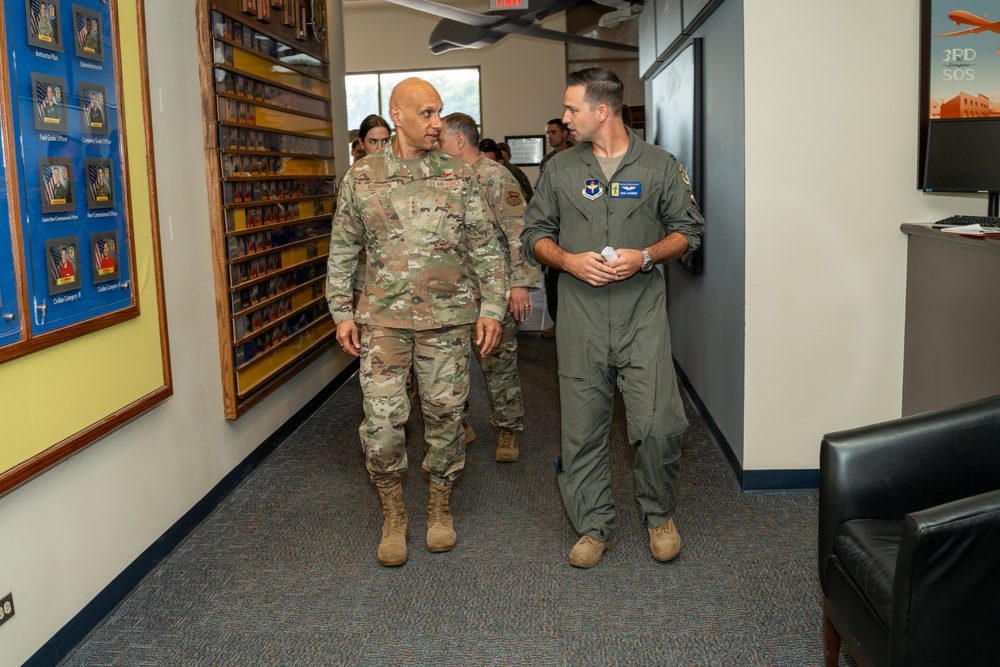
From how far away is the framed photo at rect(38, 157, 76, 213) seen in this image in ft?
8.04

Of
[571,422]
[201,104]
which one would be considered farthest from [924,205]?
[201,104]

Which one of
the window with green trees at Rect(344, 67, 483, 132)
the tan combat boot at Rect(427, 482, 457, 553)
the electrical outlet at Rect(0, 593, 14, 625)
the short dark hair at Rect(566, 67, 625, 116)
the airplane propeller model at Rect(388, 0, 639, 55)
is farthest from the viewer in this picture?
the window with green trees at Rect(344, 67, 483, 132)

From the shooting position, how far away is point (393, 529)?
10.6 feet

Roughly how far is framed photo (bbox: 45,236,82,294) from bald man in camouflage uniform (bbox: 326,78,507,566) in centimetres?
82

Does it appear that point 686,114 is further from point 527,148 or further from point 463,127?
point 527,148

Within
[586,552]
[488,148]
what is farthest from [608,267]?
[488,148]

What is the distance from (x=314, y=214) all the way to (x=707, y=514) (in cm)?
295

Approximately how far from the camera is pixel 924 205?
355cm

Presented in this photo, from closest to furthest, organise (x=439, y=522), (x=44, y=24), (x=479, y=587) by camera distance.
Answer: (x=44, y=24) → (x=479, y=587) → (x=439, y=522)

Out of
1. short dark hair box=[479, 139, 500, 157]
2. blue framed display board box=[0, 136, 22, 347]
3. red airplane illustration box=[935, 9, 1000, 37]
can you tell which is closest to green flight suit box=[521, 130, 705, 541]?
red airplane illustration box=[935, 9, 1000, 37]

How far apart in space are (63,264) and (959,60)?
313cm

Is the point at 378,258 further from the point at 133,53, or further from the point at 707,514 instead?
the point at 707,514

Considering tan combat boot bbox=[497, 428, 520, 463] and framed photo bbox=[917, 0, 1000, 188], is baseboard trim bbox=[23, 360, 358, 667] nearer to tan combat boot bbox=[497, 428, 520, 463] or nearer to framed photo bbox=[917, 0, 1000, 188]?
tan combat boot bbox=[497, 428, 520, 463]

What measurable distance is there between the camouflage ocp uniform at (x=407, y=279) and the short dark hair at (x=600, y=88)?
0.50 meters
